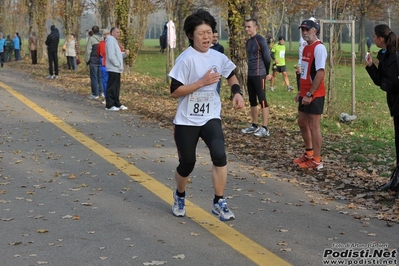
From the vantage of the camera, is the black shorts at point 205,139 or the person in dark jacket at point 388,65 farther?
the person in dark jacket at point 388,65

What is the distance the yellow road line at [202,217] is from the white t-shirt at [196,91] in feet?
3.15

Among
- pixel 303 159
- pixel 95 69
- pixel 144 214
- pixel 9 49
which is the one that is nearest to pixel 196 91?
pixel 144 214

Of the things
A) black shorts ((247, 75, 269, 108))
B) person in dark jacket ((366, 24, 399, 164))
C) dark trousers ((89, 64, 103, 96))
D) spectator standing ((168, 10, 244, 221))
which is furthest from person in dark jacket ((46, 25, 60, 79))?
spectator standing ((168, 10, 244, 221))

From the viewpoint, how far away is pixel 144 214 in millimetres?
7621

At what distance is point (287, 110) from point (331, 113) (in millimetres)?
2280

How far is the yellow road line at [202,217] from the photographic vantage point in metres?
6.17

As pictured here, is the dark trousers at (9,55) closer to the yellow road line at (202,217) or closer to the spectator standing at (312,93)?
the yellow road line at (202,217)

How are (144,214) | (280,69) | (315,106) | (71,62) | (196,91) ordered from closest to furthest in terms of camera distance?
(196,91)
(144,214)
(315,106)
(280,69)
(71,62)

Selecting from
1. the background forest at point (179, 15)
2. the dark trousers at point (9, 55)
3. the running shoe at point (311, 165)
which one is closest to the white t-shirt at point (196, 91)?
the running shoe at point (311, 165)

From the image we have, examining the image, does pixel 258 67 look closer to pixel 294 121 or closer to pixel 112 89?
pixel 294 121

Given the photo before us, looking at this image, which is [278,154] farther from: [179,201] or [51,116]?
[51,116]

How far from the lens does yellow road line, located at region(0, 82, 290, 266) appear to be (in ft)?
20.2

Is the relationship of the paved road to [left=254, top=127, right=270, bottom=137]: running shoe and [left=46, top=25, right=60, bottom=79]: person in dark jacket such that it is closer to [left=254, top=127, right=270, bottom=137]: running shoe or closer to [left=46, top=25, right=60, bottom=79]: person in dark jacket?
[left=254, top=127, right=270, bottom=137]: running shoe

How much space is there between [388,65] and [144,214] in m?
3.37
